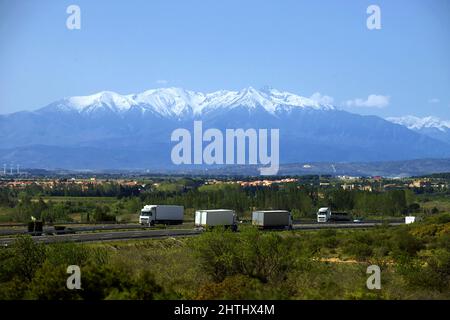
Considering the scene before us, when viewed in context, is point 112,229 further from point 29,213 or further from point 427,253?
point 29,213

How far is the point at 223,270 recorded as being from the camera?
4038 centimetres

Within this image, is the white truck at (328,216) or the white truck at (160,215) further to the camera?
the white truck at (328,216)

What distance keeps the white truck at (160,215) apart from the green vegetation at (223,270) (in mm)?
27957

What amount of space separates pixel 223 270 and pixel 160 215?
176ft

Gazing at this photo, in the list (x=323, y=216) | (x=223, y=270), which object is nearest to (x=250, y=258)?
(x=223, y=270)

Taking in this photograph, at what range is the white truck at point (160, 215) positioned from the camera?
93000 mm

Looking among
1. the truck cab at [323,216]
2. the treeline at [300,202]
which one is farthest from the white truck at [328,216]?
the treeline at [300,202]

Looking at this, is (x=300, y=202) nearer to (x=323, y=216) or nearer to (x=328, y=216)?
(x=328, y=216)

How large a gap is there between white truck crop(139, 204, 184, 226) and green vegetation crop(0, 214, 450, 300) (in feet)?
91.7

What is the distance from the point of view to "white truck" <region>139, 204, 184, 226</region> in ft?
305

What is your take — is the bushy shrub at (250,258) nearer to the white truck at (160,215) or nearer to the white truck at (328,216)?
the white truck at (160,215)

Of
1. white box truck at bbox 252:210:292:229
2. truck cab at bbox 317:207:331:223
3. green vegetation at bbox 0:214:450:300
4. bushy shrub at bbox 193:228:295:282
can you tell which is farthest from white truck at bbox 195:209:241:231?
bushy shrub at bbox 193:228:295:282
